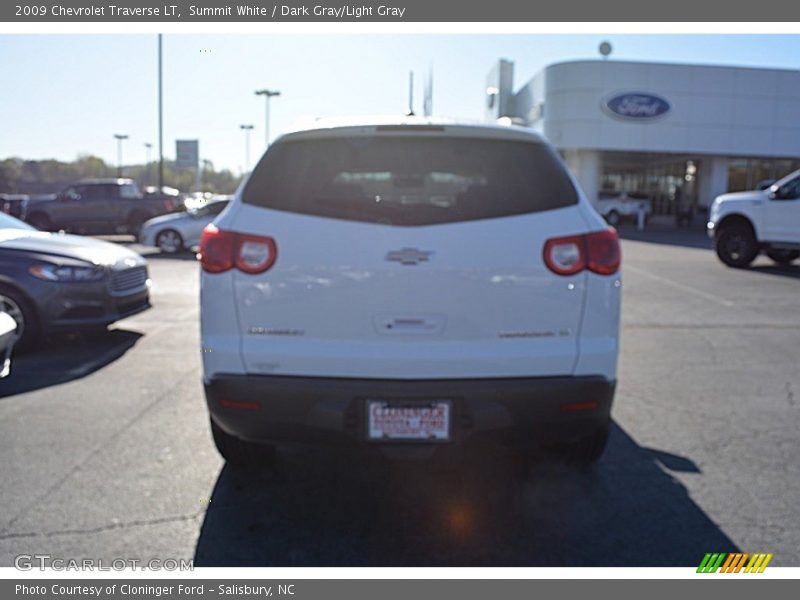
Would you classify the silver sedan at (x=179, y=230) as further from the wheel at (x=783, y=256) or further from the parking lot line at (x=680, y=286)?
the wheel at (x=783, y=256)

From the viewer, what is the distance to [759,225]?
46.8 ft

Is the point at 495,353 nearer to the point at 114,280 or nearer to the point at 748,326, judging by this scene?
the point at 114,280

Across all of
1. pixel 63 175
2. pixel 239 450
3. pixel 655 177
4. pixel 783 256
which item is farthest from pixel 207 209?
pixel 655 177

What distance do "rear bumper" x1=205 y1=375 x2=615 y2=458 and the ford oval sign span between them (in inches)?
1286

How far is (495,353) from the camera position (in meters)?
3.04

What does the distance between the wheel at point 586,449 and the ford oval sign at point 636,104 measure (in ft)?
104

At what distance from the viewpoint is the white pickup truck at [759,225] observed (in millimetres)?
13867

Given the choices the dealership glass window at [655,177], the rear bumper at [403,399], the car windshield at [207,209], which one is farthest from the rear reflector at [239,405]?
the dealership glass window at [655,177]

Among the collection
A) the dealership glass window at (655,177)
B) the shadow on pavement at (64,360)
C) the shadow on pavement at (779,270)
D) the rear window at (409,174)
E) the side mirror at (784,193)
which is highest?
the dealership glass window at (655,177)

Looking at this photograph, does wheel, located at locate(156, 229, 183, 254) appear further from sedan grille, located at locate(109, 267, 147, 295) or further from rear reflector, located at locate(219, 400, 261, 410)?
rear reflector, located at locate(219, 400, 261, 410)

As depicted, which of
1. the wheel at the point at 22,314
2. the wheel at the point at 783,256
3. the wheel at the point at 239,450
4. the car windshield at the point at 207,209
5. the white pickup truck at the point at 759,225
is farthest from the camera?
the car windshield at the point at 207,209

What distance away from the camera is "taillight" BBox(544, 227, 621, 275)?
3066 millimetres

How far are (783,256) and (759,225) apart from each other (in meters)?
1.35

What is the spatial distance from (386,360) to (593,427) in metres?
1.00
